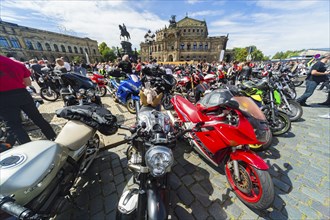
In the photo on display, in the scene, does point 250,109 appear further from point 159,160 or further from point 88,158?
point 88,158

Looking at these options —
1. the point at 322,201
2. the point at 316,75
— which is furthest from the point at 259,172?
the point at 316,75

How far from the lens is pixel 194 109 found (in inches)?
103

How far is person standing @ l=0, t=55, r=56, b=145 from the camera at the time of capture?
2.25m

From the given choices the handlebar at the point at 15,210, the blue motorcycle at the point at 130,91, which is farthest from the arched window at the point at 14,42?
the handlebar at the point at 15,210

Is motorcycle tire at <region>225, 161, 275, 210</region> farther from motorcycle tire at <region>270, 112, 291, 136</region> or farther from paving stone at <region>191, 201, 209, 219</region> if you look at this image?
motorcycle tire at <region>270, 112, 291, 136</region>

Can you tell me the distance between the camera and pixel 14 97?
238cm

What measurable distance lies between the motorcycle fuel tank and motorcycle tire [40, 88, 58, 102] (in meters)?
6.75

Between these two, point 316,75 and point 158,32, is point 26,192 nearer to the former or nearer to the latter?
point 316,75

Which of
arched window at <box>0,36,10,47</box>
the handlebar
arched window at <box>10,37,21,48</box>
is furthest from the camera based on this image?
arched window at <box>10,37,21,48</box>

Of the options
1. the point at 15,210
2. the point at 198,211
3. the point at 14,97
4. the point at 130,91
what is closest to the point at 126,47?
the point at 130,91

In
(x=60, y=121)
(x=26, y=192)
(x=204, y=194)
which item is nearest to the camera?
(x=26, y=192)

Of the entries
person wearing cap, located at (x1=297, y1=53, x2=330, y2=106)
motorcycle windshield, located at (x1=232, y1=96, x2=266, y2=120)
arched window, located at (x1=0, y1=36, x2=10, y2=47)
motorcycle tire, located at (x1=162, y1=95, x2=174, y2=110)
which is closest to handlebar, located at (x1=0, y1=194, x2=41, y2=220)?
motorcycle windshield, located at (x1=232, y1=96, x2=266, y2=120)

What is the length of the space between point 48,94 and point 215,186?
343 inches

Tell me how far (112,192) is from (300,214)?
9.24ft
